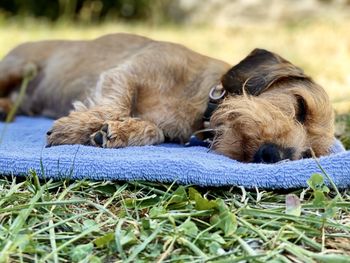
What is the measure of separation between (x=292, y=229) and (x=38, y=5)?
1422cm

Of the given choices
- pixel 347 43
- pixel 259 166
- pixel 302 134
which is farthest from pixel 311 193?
pixel 347 43

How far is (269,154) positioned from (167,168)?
2.06ft

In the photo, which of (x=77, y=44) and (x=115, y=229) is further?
(x=77, y=44)

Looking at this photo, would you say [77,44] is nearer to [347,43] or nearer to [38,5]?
[347,43]

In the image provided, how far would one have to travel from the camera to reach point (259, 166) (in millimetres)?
3295

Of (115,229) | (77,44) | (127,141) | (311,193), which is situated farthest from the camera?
(77,44)

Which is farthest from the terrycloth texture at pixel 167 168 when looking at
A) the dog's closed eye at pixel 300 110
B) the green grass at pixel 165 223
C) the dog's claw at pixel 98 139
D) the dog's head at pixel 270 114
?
the dog's closed eye at pixel 300 110

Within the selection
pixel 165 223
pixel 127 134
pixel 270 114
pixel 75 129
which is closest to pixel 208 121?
pixel 127 134

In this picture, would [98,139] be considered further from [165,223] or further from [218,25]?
[218,25]

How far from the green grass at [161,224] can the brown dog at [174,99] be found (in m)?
0.49

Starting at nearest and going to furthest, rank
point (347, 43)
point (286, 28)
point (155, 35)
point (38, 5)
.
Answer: point (347, 43), point (155, 35), point (286, 28), point (38, 5)

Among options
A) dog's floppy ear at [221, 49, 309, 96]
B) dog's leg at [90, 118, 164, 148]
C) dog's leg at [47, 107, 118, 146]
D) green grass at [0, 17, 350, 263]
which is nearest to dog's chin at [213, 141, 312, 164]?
green grass at [0, 17, 350, 263]

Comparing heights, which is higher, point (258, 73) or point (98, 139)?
point (258, 73)

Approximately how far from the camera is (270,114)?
357 cm
